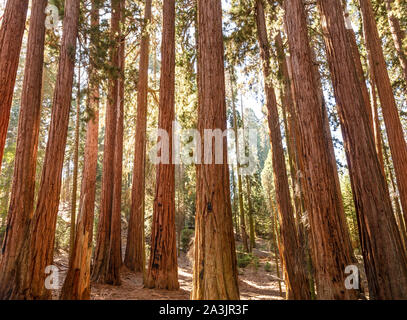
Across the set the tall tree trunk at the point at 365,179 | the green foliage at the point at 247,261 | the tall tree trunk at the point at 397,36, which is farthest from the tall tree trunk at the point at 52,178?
the green foliage at the point at 247,261

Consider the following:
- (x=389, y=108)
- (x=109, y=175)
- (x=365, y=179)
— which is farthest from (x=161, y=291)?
(x=389, y=108)

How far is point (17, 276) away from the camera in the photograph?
5.17 m

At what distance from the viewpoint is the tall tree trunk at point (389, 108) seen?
279 inches

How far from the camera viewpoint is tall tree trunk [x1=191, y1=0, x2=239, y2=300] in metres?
3.62

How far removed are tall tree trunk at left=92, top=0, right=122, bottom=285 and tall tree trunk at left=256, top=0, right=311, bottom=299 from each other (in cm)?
441

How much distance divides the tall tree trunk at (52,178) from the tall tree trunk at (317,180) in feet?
16.0

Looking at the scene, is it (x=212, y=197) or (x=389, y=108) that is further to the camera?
(x=389, y=108)

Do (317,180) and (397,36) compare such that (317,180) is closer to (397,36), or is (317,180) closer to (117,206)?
(117,206)

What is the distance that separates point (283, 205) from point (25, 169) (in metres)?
6.14

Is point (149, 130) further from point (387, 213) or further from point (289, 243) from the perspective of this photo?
point (387, 213)

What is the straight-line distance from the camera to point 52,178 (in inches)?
213

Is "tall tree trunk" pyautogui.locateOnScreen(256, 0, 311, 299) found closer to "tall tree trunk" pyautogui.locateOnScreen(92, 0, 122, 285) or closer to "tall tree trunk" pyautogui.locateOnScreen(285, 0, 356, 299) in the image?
"tall tree trunk" pyautogui.locateOnScreen(285, 0, 356, 299)
